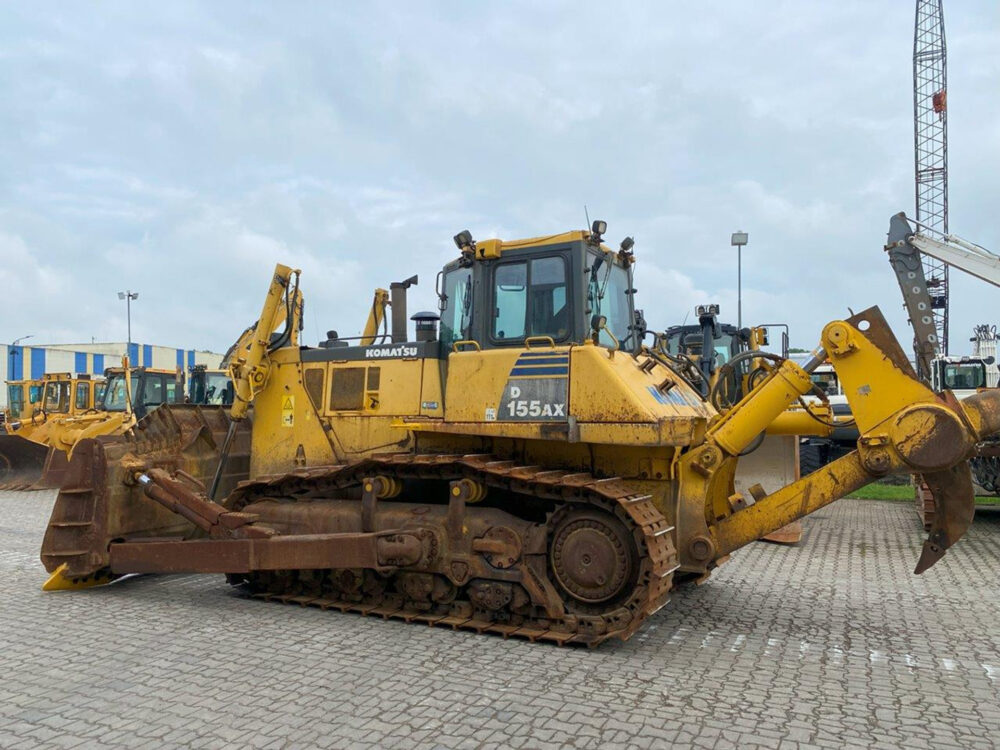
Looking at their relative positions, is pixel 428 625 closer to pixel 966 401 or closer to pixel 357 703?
pixel 357 703

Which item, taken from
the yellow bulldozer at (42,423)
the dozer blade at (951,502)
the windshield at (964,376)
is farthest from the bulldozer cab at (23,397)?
the windshield at (964,376)

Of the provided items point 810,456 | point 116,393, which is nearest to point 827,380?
point 810,456

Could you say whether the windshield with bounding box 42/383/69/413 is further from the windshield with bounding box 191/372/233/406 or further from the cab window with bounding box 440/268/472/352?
the cab window with bounding box 440/268/472/352

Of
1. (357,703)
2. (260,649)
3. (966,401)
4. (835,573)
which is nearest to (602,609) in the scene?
(357,703)

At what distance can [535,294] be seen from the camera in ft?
23.7

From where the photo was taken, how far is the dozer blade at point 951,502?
20.8 ft

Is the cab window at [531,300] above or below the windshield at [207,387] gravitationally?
above

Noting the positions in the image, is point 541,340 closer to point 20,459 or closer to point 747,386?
point 747,386

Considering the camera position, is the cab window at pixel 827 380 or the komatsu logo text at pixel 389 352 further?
the cab window at pixel 827 380

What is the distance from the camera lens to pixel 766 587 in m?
8.38

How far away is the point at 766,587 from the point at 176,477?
599 centimetres

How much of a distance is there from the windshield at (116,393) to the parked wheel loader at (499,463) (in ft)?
39.4

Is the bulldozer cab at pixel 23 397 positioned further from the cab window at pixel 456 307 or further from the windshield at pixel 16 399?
the cab window at pixel 456 307

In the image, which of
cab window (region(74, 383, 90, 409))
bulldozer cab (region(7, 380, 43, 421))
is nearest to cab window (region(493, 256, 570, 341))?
cab window (region(74, 383, 90, 409))
